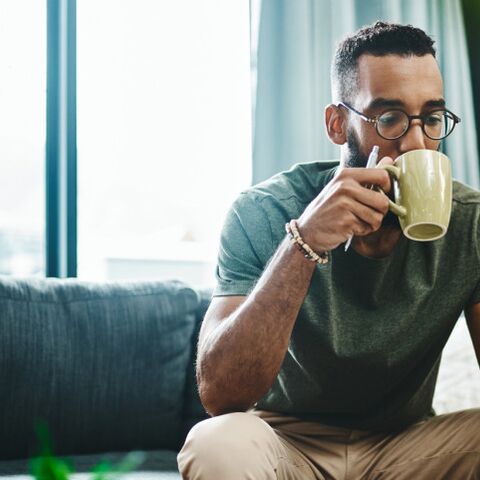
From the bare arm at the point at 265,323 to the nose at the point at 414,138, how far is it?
236 mm

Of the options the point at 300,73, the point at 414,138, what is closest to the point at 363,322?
the point at 414,138

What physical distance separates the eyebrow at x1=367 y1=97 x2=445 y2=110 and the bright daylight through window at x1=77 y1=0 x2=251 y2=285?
1.26 metres

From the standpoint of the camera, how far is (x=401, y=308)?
1.26m

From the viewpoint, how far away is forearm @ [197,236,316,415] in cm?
110

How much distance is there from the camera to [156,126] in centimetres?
269

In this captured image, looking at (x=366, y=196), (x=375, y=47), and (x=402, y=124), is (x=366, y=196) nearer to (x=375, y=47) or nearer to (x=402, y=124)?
(x=402, y=124)

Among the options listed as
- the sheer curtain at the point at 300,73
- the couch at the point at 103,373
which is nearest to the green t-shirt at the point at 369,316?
the couch at the point at 103,373

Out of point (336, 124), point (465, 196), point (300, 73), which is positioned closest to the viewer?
point (465, 196)

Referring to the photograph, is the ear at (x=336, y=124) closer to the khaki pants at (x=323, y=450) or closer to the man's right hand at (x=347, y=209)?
the man's right hand at (x=347, y=209)

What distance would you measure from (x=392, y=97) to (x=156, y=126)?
1.53m

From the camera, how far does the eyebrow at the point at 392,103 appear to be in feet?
4.17

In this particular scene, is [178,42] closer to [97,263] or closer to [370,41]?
[97,263]

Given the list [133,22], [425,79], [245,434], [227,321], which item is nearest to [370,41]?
[425,79]

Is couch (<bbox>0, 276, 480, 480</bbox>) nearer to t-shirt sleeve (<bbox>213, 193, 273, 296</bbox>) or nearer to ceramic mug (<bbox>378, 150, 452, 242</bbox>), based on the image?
t-shirt sleeve (<bbox>213, 193, 273, 296</bbox>)
